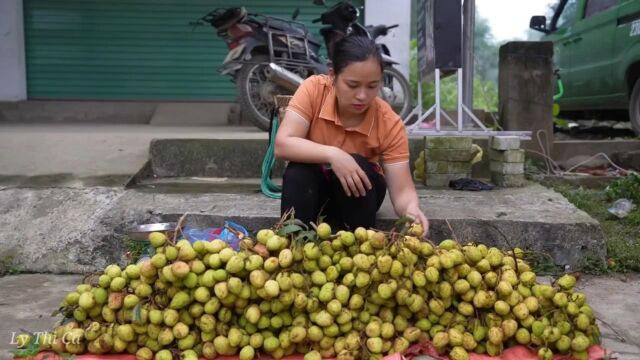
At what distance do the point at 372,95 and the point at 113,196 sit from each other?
199cm

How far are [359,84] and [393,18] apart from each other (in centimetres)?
588

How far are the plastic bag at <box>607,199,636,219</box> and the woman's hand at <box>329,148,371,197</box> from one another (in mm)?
2332

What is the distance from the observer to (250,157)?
14.6 feet

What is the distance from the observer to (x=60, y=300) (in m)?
2.86

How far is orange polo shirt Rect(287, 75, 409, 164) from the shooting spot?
2656 mm

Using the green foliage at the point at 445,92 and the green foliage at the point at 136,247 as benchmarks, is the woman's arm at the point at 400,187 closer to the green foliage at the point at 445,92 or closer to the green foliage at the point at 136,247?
the green foliage at the point at 136,247

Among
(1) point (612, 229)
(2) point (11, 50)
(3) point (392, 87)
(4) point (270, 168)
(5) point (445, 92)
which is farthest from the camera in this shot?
(5) point (445, 92)

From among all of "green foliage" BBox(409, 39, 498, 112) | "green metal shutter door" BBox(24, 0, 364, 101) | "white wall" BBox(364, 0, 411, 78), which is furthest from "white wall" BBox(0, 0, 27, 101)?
"green foliage" BBox(409, 39, 498, 112)

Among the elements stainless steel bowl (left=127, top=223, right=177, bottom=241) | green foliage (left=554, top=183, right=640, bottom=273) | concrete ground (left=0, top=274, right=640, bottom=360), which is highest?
stainless steel bowl (left=127, top=223, right=177, bottom=241)

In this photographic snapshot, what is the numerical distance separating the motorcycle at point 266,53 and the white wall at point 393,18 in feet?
6.39

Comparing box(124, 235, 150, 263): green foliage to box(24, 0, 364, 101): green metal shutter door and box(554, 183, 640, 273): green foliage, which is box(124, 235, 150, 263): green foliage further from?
box(24, 0, 364, 101): green metal shutter door

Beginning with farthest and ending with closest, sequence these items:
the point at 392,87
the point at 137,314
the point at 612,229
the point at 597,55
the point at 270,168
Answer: the point at 392,87 < the point at 597,55 < the point at 612,229 < the point at 270,168 < the point at 137,314

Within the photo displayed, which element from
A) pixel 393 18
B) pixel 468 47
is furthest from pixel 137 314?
pixel 393 18

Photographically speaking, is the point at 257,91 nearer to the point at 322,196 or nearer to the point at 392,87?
the point at 392,87
